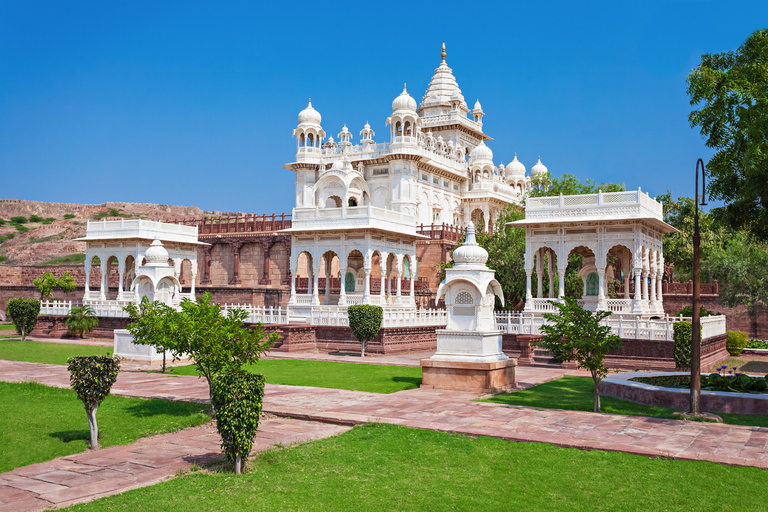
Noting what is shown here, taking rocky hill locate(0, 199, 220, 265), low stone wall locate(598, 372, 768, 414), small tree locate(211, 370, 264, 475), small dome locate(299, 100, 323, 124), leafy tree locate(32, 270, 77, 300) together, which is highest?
small dome locate(299, 100, 323, 124)

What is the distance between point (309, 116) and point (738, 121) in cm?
3563

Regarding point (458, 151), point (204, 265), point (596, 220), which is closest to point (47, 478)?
point (596, 220)

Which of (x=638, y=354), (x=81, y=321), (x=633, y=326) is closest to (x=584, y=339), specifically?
(x=638, y=354)

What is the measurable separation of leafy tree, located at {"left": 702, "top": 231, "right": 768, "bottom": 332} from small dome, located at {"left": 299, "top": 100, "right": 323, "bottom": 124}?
26755mm

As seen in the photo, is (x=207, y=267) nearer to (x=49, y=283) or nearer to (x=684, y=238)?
(x=49, y=283)

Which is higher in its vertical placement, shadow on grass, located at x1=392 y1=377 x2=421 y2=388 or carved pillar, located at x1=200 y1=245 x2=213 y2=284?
carved pillar, located at x1=200 y1=245 x2=213 y2=284

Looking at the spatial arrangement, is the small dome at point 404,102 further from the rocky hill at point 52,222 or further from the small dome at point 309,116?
the rocky hill at point 52,222

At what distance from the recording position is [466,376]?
14.6 metres

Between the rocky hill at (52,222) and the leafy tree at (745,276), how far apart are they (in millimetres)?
53675

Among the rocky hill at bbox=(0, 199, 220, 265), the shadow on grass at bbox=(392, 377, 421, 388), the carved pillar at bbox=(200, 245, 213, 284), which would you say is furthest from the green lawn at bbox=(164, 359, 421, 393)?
the rocky hill at bbox=(0, 199, 220, 265)

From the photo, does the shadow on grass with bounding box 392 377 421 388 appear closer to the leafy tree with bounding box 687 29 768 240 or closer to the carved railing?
the leafy tree with bounding box 687 29 768 240

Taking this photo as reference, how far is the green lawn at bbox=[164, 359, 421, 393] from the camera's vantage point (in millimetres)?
15367

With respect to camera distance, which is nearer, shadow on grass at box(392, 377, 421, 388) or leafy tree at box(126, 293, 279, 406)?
leafy tree at box(126, 293, 279, 406)

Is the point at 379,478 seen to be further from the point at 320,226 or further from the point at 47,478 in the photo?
the point at 320,226
